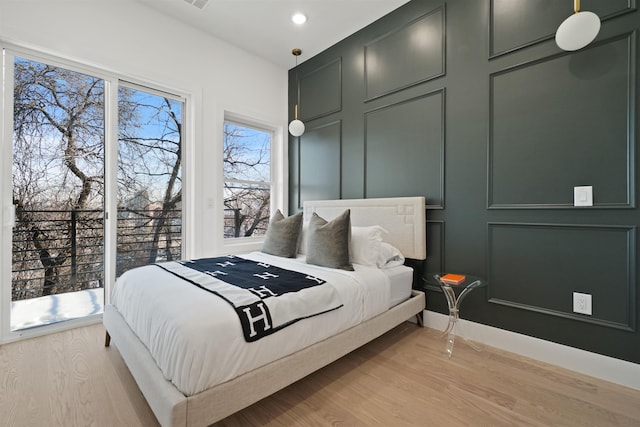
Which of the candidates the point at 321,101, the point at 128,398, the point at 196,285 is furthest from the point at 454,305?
the point at 321,101

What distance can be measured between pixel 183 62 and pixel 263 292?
9.30ft

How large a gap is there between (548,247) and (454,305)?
770 millimetres

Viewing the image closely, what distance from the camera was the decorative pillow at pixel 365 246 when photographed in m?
2.42

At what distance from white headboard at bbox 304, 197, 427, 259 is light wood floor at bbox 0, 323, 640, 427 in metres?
0.90

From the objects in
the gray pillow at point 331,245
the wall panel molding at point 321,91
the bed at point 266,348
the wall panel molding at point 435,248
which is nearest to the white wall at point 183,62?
the wall panel molding at point 321,91

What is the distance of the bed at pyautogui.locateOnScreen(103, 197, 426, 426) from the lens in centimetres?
117

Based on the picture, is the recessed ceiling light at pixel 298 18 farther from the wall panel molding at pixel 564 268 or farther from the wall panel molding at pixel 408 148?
the wall panel molding at pixel 564 268

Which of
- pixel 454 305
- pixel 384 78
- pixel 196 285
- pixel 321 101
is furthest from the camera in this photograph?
pixel 321 101

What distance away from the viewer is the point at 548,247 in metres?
2.01

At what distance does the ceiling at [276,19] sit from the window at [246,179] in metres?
1.03

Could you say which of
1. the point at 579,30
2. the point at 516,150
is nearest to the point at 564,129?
the point at 516,150

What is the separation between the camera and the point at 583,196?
185 cm

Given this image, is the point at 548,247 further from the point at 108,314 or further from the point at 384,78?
the point at 108,314

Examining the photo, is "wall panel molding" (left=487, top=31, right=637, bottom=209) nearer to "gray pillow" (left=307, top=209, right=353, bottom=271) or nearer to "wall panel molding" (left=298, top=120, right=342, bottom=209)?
"gray pillow" (left=307, top=209, right=353, bottom=271)
